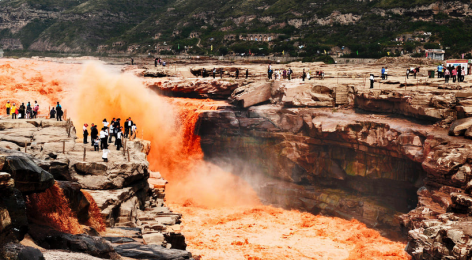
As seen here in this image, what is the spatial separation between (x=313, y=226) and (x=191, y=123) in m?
17.3

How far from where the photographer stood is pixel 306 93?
1855 inches

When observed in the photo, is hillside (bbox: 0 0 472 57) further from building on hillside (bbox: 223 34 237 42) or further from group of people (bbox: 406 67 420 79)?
group of people (bbox: 406 67 420 79)

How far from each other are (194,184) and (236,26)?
56.9 meters

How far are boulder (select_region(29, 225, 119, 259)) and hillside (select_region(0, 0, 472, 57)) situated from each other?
199 ft

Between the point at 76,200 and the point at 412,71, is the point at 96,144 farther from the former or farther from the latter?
the point at 412,71

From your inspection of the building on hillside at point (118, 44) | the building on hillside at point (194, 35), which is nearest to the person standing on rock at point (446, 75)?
the building on hillside at point (194, 35)

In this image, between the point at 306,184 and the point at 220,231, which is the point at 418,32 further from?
the point at 220,231

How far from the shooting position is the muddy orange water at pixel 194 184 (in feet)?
113

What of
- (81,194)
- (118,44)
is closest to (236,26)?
(118,44)

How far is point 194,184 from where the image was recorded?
49.8 m

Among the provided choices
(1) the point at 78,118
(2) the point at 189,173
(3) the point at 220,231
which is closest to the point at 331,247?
(3) the point at 220,231

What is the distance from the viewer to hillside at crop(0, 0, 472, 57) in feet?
255

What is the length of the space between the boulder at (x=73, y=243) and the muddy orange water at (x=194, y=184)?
49.6 ft

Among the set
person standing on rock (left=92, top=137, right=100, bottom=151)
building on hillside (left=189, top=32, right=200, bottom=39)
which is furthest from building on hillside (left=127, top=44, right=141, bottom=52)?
person standing on rock (left=92, top=137, right=100, bottom=151)
